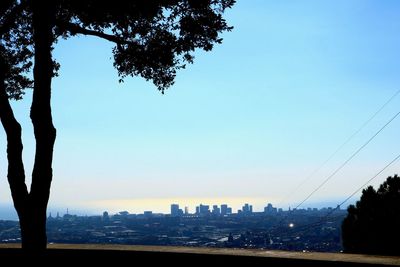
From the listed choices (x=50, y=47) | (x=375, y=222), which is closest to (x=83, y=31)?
(x=50, y=47)

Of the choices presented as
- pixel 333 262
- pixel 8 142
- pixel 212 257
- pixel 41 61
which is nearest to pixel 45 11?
pixel 41 61

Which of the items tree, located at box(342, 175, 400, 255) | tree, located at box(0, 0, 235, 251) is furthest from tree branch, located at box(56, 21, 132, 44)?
tree, located at box(342, 175, 400, 255)

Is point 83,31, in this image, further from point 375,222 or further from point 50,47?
point 375,222

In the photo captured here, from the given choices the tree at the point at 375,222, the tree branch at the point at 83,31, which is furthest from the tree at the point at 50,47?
the tree at the point at 375,222

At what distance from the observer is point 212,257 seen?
8.32m

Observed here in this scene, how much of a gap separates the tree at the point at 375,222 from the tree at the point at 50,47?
49.5ft

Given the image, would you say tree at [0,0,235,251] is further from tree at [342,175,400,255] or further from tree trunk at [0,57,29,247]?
tree at [342,175,400,255]

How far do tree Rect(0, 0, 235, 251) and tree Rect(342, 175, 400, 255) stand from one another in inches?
594

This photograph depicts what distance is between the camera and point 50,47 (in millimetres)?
9500

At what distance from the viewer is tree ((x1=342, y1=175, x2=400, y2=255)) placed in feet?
71.0

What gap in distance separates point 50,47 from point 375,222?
18.9m

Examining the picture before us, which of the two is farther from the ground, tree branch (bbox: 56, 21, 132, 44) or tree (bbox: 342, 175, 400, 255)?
tree branch (bbox: 56, 21, 132, 44)

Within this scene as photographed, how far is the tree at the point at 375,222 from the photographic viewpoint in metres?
21.6

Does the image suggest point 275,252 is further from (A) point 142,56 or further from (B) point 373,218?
(B) point 373,218
